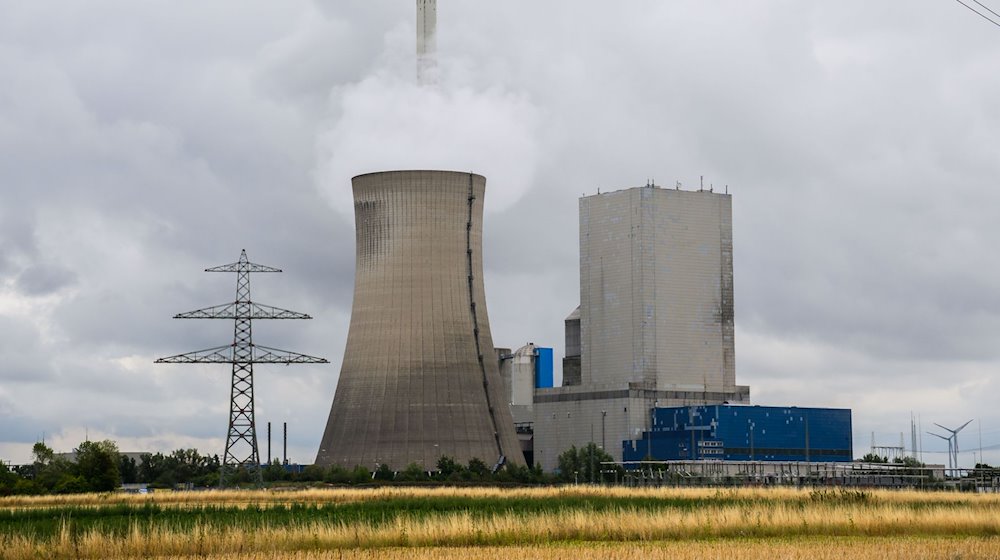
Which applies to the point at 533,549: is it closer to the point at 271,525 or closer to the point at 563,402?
the point at 271,525

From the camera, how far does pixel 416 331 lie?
72625 millimetres

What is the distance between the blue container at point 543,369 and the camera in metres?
119

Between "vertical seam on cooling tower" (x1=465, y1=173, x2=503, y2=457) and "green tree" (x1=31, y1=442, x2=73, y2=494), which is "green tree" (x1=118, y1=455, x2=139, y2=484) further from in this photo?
"vertical seam on cooling tower" (x1=465, y1=173, x2=503, y2=457)

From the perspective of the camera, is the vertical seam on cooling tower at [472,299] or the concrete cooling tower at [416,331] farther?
the vertical seam on cooling tower at [472,299]

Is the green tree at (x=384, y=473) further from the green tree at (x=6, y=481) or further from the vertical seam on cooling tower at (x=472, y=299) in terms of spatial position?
the green tree at (x=6, y=481)

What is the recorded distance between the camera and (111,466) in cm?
7381

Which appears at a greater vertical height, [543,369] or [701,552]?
[543,369]

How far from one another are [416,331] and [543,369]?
48078 mm

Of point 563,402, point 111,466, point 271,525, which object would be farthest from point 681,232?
point 271,525

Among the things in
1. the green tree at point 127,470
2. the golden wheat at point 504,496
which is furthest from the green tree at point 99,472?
the green tree at point 127,470

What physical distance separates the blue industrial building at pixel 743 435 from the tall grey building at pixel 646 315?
2362 mm

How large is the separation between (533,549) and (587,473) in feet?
244

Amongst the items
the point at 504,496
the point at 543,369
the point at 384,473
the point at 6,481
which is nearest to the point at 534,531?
the point at 504,496

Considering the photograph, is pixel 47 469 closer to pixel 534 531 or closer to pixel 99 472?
pixel 99 472
